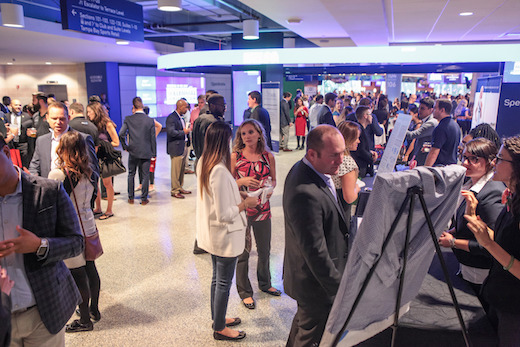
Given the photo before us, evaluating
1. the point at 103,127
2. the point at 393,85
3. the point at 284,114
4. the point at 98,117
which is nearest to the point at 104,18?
the point at 98,117

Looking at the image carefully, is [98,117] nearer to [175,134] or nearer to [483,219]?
[175,134]

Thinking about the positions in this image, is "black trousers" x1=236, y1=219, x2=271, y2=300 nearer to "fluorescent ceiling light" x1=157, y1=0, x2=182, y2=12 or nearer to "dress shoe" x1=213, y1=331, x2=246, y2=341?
"dress shoe" x1=213, y1=331, x2=246, y2=341

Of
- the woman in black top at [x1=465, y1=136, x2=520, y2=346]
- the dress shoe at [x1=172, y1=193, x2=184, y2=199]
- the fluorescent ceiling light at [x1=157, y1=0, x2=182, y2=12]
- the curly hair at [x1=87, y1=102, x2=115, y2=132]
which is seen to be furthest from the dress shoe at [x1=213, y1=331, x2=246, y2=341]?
the fluorescent ceiling light at [x1=157, y1=0, x2=182, y2=12]

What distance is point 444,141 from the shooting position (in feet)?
15.1

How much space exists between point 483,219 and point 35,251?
2199 mm

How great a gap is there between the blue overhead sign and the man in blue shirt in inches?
208

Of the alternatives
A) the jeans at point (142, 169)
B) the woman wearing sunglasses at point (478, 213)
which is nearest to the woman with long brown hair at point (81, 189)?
the woman wearing sunglasses at point (478, 213)

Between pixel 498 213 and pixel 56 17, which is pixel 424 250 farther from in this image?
pixel 56 17

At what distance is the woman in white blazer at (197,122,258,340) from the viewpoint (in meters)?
2.37

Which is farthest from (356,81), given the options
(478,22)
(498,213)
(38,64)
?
(498,213)

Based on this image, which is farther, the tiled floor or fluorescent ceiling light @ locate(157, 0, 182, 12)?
fluorescent ceiling light @ locate(157, 0, 182, 12)

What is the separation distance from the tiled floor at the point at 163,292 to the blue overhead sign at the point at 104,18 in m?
3.05

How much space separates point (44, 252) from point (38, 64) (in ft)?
55.7

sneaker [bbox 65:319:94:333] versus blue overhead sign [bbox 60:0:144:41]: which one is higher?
blue overhead sign [bbox 60:0:144:41]
